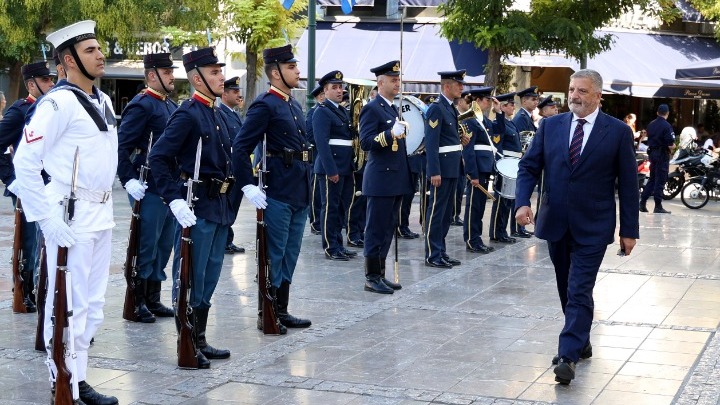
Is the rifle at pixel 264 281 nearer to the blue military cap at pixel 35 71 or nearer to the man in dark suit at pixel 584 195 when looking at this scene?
the man in dark suit at pixel 584 195

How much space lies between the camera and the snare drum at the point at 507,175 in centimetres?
1401

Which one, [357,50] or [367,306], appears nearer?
[367,306]

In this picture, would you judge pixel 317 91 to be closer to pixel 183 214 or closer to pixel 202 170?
pixel 202 170

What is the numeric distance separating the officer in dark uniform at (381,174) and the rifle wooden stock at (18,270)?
Result: 306 centimetres

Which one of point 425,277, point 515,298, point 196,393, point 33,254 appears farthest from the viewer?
point 425,277

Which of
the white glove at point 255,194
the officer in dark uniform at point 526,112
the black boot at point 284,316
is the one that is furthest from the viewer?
the officer in dark uniform at point 526,112

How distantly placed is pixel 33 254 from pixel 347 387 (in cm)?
369

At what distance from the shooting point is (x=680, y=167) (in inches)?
Answer: 855

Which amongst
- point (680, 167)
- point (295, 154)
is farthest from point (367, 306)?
point (680, 167)

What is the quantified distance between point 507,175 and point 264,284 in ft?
20.5

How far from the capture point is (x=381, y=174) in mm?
10484

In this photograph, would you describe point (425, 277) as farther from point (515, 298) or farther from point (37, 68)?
point (37, 68)

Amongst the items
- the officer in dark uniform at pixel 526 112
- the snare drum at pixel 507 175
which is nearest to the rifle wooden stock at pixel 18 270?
the snare drum at pixel 507 175

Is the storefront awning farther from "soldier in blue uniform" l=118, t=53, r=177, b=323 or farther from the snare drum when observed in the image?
"soldier in blue uniform" l=118, t=53, r=177, b=323
